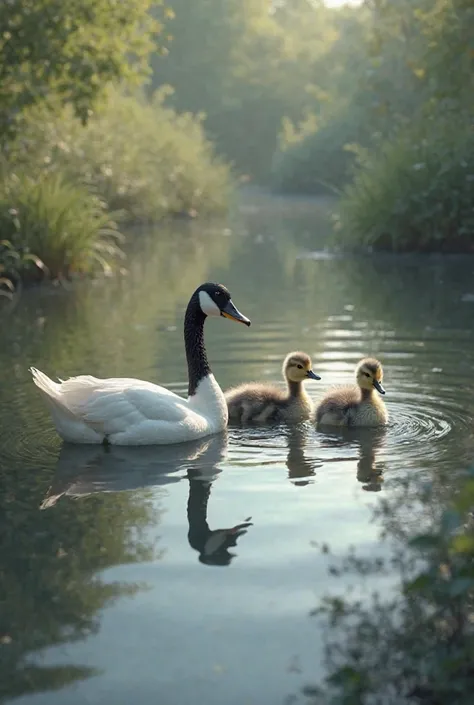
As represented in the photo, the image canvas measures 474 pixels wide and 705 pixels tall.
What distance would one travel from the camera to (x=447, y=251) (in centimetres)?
2161

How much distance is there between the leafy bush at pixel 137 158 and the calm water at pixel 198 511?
33.0 feet

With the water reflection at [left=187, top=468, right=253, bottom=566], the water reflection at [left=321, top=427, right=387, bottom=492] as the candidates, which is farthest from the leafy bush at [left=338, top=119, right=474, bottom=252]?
the water reflection at [left=187, top=468, right=253, bottom=566]

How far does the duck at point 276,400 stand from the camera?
8922 millimetres

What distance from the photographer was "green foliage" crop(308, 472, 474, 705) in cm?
388

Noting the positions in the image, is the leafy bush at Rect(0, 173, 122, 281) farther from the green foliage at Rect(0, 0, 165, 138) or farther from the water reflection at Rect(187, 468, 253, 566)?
the water reflection at Rect(187, 468, 253, 566)

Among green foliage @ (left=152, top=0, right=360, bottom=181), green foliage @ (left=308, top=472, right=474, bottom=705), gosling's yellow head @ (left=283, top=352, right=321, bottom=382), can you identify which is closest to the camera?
green foliage @ (left=308, top=472, right=474, bottom=705)

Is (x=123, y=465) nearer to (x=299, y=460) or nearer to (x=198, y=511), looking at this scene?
(x=299, y=460)

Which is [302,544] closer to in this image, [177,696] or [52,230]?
[177,696]

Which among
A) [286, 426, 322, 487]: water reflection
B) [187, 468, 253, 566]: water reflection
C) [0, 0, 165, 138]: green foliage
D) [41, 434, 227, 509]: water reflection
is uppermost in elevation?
[0, 0, 165, 138]: green foliage

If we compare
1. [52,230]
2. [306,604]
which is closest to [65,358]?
[52,230]

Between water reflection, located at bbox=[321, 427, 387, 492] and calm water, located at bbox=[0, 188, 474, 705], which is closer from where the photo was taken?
calm water, located at bbox=[0, 188, 474, 705]

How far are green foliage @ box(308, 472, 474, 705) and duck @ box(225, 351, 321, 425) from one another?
14.5 ft

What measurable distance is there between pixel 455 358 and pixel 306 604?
667cm

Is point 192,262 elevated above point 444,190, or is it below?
below
